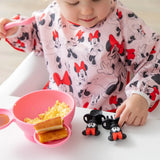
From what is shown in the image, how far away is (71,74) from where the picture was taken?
93cm

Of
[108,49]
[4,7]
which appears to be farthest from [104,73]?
[4,7]

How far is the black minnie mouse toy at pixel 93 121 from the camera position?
617 millimetres

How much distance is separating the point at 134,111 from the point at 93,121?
110mm

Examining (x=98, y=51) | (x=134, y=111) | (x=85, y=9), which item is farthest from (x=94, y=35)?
(x=134, y=111)

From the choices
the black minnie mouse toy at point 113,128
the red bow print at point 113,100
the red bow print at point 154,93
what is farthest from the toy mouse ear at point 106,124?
the red bow print at point 113,100

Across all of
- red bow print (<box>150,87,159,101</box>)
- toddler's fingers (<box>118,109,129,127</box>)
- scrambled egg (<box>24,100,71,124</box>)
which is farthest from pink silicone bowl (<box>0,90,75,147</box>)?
red bow print (<box>150,87,159,101</box>)

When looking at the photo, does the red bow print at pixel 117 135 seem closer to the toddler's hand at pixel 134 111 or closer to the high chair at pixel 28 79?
the toddler's hand at pixel 134 111

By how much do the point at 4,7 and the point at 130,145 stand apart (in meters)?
1.85

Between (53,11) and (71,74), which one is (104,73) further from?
(53,11)

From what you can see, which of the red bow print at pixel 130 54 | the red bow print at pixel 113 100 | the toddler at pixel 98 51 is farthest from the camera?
the red bow print at pixel 113 100

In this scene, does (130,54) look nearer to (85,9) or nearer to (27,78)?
(85,9)

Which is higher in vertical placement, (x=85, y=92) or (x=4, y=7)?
(x=85, y=92)

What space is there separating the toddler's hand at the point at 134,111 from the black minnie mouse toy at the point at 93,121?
5 centimetres

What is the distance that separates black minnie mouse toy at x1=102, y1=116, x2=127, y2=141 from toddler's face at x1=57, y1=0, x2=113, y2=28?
0.83 feet
